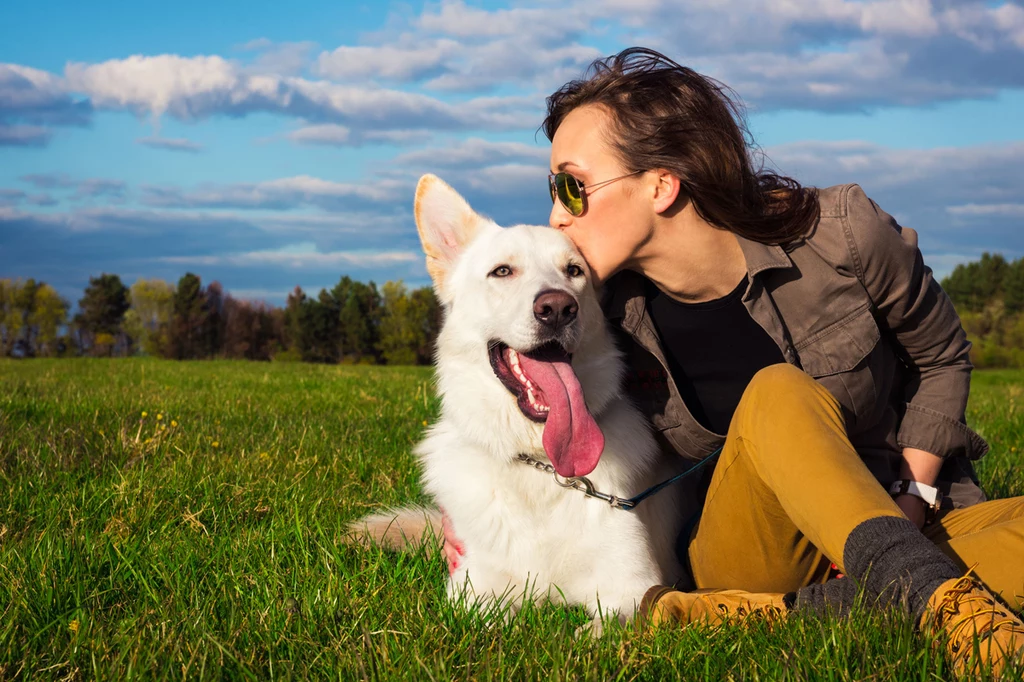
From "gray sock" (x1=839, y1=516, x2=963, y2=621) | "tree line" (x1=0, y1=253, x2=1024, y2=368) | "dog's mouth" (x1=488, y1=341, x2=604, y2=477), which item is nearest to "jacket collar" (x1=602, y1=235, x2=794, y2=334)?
"dog's mouth" (x1=488, y1=341, x2=604, y2=477)

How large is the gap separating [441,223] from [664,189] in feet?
3.23

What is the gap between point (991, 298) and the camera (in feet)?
182

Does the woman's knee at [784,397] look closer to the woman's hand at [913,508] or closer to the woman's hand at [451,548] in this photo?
the woman's hand at [913,508]

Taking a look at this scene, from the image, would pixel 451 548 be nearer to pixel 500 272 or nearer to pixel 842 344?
pixel 500 272

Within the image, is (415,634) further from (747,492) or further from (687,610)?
(747,492)

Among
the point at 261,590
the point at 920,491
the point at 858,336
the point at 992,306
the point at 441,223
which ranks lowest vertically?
the point at 261,590

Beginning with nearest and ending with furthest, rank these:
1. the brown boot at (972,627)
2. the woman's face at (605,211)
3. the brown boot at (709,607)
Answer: the brown boot at (972,627) → the brown boot at (709,607) → the woman's face at (605,211)

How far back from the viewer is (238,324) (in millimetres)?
46000

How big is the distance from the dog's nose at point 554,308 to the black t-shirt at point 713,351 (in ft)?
1.91

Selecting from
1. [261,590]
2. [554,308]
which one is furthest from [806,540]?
[261,590]

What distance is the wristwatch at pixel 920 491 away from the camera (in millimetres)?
3201

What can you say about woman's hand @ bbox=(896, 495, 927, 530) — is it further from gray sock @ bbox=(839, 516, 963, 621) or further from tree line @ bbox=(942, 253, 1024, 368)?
tree line @ bbox=(942, 253, 1024, 368)

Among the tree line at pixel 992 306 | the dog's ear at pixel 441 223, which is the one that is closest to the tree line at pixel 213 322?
the tree line at pixel 992 306

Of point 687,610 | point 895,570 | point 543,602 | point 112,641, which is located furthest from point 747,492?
point 112,641
